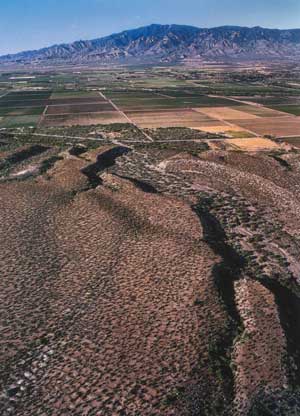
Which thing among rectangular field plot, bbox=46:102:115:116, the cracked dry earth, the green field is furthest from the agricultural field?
the green field

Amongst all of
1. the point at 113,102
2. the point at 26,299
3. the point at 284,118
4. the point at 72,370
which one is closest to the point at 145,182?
the point at 26,299

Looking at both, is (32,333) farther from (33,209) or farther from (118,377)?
(33,209)

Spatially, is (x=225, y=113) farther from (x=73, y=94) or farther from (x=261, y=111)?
(x=73, y=94)

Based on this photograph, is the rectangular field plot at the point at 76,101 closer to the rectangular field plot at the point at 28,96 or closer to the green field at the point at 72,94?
the green field at the point at 72,94

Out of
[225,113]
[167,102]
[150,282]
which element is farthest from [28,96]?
[150,282]

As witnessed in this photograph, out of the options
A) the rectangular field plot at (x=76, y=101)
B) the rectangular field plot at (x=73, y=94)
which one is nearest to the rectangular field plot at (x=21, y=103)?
the rectangular field plot at (x=76, y=101)

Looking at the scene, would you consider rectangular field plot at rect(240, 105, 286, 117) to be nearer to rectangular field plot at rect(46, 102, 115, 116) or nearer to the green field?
rectangular field plot at rect(46, 102, 115, 116)
